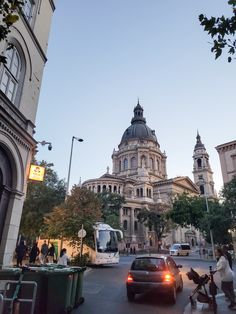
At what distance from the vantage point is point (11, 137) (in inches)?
438

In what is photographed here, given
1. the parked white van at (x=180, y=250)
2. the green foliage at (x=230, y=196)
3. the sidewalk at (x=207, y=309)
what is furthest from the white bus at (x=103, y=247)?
the parked white van at (x=180, y=250)

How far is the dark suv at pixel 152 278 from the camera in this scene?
27.9 feet

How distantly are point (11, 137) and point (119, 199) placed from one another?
139 feet

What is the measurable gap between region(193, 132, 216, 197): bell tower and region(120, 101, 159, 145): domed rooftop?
14.3m

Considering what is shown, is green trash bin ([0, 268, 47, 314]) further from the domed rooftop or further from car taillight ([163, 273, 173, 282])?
the domed rooftop

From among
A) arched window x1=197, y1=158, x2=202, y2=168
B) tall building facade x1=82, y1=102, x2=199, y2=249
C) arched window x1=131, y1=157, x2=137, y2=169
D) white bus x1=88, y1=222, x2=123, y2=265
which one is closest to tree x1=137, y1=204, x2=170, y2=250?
tall building facade x1=82, y1=102, x2=199, y2=249

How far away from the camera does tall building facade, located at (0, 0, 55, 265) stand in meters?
10.9

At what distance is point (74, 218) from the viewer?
71.4ft

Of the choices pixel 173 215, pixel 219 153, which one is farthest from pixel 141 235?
pixel 219 153

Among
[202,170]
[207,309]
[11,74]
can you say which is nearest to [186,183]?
Answer: [202,170]

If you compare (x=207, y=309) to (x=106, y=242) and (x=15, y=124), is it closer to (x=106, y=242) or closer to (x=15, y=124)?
(x=15, y=124)

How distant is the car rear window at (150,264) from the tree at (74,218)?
41.5ft

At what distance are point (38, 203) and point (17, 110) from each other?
19179 millimetres

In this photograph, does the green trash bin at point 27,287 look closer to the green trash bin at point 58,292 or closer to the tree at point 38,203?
the green trash bin at point 58,292
